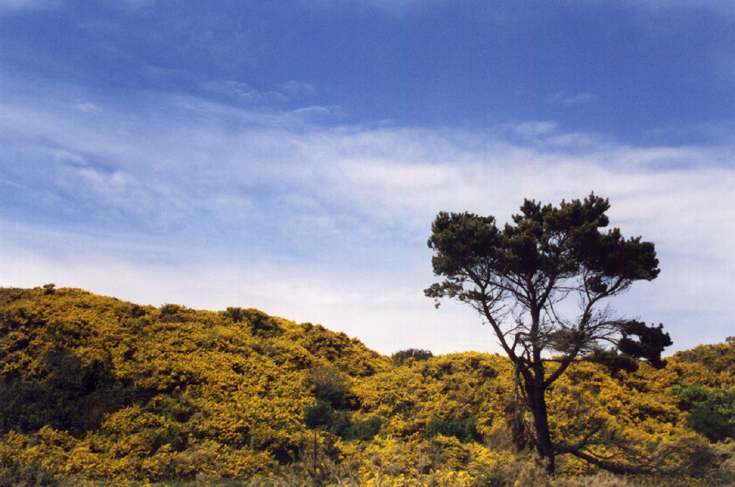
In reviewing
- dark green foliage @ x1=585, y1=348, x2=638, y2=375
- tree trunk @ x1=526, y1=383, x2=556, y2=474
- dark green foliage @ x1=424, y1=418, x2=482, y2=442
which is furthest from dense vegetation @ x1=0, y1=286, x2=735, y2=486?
dark green foliage @ x1=585, y1=348, x2=638, y2=375

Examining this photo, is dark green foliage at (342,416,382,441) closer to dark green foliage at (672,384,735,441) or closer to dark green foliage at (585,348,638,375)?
dark green foliage at (585,348,638,375)

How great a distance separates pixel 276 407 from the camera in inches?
927

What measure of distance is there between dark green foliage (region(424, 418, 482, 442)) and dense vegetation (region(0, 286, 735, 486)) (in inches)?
2.3

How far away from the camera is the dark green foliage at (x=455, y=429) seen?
888 inches

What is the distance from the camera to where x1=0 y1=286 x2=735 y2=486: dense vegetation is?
705 inches

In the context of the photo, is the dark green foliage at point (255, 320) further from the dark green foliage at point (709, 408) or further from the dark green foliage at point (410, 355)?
the dark green foliage at point (709, 408)

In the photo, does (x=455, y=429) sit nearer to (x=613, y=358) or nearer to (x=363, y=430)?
(x=363, y=430)

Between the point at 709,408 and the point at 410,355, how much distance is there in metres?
19.0

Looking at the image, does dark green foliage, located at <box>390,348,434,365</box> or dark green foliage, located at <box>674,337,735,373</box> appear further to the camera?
dark green foliage, located at <box>390,348,434,365</box>

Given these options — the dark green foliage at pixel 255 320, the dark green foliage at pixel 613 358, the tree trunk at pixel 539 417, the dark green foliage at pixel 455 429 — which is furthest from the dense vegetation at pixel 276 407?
the dark green foliage at pixel 613 358

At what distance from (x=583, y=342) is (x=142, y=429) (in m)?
16.1

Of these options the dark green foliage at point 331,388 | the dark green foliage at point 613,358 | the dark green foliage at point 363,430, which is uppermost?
the dark green foliage at point 613,358

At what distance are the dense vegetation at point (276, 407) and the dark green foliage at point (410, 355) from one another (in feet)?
11.5

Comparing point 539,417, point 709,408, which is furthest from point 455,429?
point 709,408
